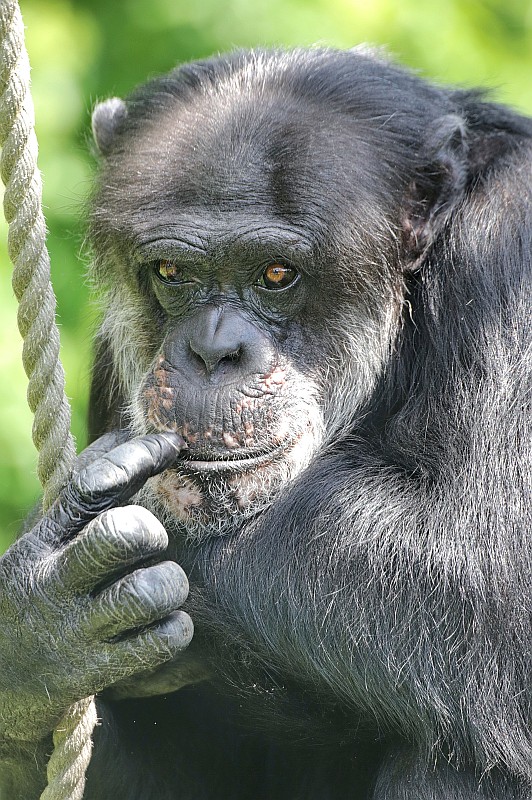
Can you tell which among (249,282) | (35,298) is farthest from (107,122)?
(35,298)

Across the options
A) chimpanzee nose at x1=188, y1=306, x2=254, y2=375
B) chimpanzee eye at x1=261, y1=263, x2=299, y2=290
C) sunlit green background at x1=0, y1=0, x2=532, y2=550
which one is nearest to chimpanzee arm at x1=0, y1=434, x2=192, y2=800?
chimpanzee nose at x1=188, y1=306, x2=254, y2=375

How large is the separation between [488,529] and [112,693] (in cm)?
143

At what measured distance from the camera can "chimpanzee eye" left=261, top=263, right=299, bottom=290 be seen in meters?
3.68

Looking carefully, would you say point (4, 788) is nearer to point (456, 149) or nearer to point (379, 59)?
point (456, 149)

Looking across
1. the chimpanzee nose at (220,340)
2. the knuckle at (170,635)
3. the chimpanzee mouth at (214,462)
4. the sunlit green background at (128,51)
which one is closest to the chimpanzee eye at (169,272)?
the chimpanzee nose at (220,340)

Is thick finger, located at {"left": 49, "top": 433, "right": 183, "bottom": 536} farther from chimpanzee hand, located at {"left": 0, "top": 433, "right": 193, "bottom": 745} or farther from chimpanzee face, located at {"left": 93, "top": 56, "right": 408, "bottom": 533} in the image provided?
chimpanzee face, located at {"left": 93, "top": 56, "right": 408, "bottom": 533}

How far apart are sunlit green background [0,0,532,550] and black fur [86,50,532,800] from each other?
6.88 ft

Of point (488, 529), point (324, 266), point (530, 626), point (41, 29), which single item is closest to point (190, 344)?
point (324, 266)

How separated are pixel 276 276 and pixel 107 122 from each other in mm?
1096

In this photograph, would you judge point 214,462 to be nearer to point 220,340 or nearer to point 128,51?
point 220,340

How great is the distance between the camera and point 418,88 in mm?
4059

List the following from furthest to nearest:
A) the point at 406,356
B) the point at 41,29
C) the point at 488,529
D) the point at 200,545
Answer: the point at 41,29, the point at 406,356, the point at 200,545, the point at 488,529

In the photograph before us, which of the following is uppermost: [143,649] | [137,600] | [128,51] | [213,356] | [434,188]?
[128,51]

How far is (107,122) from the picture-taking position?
14.1ft
